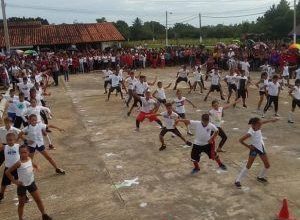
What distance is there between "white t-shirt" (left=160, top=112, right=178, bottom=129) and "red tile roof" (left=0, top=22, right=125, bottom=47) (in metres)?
31.5

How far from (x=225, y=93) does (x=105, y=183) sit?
12541mm

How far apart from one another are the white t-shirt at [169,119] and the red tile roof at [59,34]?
3145 cm

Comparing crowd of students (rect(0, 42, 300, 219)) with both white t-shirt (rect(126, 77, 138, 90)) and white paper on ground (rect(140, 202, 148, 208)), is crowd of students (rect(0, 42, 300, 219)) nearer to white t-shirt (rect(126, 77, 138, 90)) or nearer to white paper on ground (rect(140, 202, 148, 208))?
white t-shirt (rect(126, 77, 138, 90))

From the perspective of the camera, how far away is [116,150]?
1208 centimetres

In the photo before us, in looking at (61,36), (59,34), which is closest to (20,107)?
(61,36)

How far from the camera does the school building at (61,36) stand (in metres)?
41.7

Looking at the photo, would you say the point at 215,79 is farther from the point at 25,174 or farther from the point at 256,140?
A: the point at 25,174

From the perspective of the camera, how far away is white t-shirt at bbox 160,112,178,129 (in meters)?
11.5

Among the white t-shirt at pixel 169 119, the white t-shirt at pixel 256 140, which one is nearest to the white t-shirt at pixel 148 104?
the white t-shirt at pixel 169 119

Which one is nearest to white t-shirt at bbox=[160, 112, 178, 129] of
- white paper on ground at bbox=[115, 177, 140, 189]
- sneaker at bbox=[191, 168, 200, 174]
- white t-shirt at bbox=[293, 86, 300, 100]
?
sneaker at bbox=[191, 168, 200, 174]

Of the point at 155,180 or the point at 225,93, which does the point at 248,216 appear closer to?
the point at 155,180

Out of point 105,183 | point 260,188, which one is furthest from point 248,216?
point 105,183

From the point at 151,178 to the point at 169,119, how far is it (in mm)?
2235

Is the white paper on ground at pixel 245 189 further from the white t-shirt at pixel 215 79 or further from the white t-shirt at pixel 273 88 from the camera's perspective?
the white t-shirt at pixel 215 79
